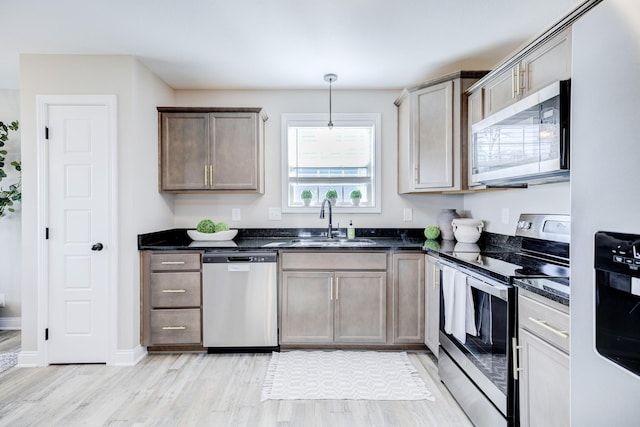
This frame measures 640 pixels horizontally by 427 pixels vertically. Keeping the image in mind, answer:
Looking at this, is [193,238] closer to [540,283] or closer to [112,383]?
[112,383]

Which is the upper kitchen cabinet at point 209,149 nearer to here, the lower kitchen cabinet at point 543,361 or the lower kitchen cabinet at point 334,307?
the lower kitchen cabinet at point 334,307

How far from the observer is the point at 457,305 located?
2010mm

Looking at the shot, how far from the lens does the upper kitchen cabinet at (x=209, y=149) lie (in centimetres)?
306

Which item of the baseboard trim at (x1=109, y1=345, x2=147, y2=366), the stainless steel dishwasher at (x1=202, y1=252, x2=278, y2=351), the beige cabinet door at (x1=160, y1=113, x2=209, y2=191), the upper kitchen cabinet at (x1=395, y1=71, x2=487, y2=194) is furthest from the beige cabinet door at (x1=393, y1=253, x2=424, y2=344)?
the baseboard trim at (x1=109, y1=345, x2=147, y2=366)

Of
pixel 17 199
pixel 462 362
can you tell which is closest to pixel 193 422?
pixel 462 362

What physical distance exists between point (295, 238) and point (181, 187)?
1188mm

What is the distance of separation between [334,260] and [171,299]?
55.4 inches

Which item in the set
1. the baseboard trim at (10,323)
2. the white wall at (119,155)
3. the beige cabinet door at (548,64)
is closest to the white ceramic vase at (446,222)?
the beige cabinet door at (548,64)

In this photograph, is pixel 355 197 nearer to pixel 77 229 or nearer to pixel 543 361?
pixel 543 361

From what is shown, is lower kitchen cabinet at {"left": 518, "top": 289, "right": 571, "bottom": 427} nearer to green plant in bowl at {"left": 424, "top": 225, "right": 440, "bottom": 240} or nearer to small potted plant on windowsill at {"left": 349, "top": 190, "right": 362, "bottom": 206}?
green plant in bowl at {"left": 424, "top": 225, "right": 440, "bottom": 240}

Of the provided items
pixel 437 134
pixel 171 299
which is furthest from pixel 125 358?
pixel 437 134

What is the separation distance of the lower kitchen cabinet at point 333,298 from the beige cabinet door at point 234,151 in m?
0.87

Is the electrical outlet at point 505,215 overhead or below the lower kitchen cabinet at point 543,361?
overhead

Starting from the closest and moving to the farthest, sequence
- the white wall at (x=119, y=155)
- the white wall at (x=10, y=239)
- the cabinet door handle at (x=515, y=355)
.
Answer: the cabinet door handle at (x=515, y=355) → the white wall at (x=119, y=155) → the white wall at (x=10, y=239)
